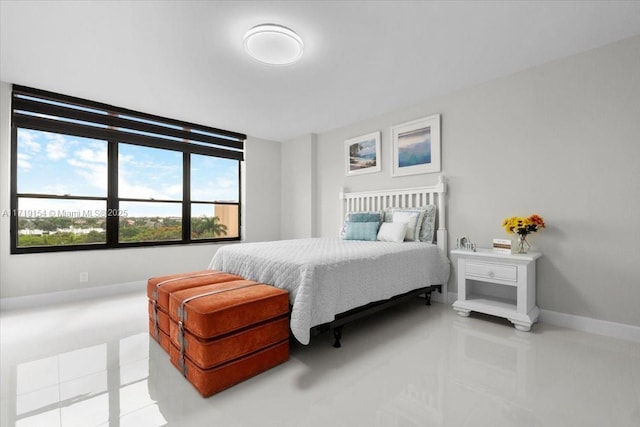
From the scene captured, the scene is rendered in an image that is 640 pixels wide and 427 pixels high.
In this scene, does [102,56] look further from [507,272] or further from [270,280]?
[507,272]

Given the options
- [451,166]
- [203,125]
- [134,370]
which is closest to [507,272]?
[451,166]

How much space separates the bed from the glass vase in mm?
725

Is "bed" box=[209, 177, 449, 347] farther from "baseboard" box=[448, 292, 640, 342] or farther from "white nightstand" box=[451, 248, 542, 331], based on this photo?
"baseboard" box=[448, 292, 640, 342]

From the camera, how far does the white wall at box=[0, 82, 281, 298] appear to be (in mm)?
3178

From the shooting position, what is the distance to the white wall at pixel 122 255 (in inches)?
125

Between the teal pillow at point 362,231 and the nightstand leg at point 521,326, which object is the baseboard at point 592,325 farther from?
the teal pillow at point 362,231

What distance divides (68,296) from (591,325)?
5.59m

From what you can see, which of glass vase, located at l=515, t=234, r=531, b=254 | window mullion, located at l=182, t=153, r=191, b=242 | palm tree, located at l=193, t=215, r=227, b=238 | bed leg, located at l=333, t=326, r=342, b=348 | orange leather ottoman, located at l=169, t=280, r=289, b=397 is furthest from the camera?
palm tree, located at l=193, t=215, r=227, b=238

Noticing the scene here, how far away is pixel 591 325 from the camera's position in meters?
2.49

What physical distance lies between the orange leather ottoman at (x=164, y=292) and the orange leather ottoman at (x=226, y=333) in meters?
0.16

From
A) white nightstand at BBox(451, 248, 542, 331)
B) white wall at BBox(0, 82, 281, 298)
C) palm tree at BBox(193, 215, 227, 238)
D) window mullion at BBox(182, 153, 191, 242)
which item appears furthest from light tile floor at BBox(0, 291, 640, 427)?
palm tree at BBox(193, 215, 227, 238)

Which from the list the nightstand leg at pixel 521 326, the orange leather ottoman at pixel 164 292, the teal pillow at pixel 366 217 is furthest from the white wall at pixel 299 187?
the nightstand leg at pixel 521 326

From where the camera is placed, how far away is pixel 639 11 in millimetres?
2041

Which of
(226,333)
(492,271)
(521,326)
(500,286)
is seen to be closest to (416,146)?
(492,271)
